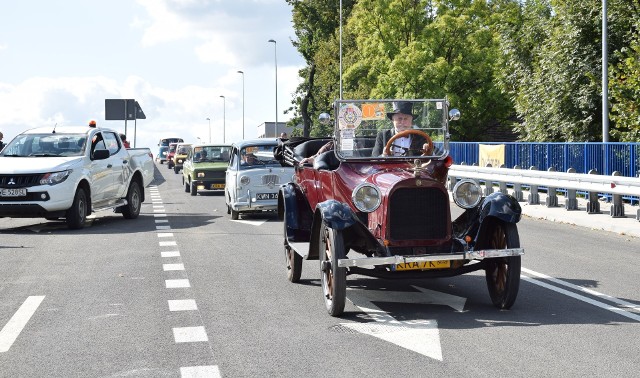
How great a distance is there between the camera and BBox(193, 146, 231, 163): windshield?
32188 mm

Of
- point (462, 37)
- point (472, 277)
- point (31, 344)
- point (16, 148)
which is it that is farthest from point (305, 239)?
point (462, 37)

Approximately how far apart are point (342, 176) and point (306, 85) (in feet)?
239

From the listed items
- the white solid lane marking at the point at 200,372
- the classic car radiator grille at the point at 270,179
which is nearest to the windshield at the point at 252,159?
the classic car radiator grille at the point at 270,179

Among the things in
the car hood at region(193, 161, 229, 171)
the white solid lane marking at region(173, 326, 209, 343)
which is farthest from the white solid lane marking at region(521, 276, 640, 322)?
the car hood at region(193, 161, 229, 171)

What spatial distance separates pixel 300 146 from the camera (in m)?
12.2

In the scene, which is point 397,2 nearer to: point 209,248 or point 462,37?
point 462,37

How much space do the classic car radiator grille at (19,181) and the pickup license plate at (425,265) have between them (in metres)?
11.6

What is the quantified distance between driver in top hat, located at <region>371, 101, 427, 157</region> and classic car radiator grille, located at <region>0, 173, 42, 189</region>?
10.0 m

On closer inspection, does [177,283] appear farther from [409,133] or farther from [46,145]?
[46,145]

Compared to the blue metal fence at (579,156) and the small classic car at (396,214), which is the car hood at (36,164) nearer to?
the small classic car at (396,214)

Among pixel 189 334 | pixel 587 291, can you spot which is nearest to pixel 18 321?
pixel 189 334

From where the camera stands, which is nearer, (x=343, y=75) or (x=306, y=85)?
(x=343, y=75)

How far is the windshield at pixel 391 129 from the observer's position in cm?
1027

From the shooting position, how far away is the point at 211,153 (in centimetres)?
3250
